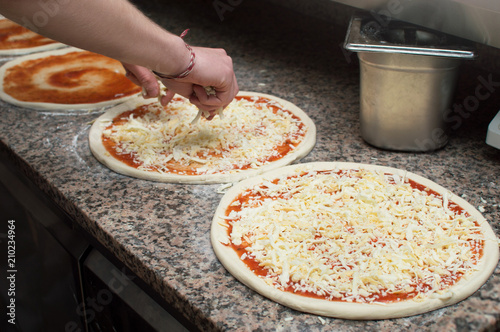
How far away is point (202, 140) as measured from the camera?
1.36 meters

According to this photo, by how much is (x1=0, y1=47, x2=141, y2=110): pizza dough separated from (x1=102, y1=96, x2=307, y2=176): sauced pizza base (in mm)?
187

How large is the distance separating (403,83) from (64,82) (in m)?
1.22

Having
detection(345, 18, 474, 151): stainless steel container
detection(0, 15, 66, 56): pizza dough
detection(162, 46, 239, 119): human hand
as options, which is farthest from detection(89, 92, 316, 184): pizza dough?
detection(0, 15, 66, 56): pizza dough

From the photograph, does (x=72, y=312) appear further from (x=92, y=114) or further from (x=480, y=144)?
(x=480, y=144)

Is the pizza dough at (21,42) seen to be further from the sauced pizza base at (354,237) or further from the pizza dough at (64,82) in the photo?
the sauced pizza base at (354,237)

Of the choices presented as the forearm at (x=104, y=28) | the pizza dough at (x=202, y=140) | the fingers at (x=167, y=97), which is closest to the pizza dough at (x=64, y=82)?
the pizza dough at (x=202, y=140)

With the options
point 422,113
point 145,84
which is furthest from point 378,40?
point 145,84

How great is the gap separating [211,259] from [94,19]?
0.52 metres

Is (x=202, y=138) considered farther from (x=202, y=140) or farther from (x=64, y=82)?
(x=64, y=82)

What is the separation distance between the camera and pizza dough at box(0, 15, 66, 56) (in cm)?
205

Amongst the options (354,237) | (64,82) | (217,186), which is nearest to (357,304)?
(354,237)

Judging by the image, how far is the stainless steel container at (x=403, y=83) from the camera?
1127 mm

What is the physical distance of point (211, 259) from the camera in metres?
0.97

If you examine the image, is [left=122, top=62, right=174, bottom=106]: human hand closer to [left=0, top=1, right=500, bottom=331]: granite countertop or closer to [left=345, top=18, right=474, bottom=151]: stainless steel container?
[left=0, top=1, right=500, bottom=331]: granite countertop
